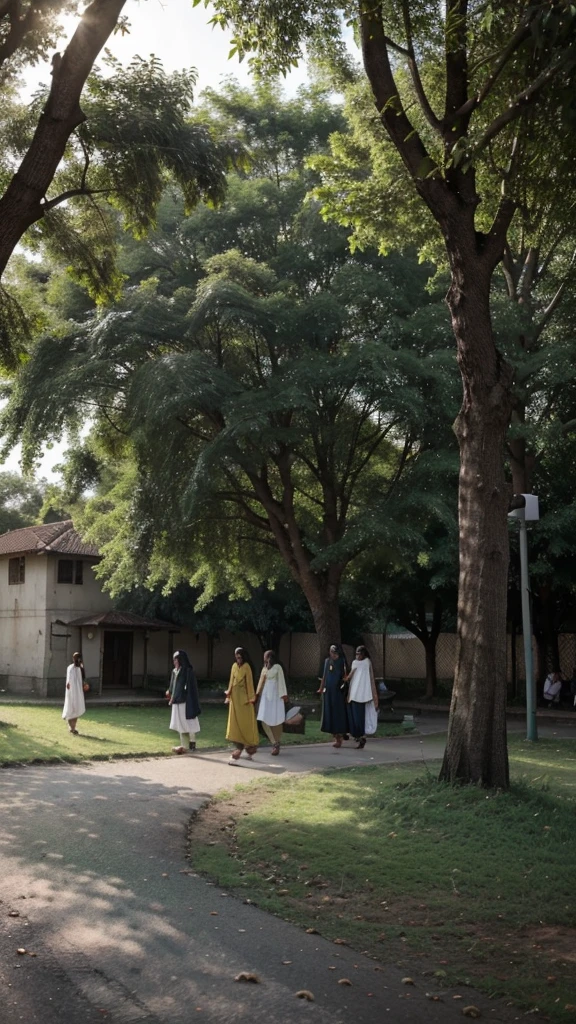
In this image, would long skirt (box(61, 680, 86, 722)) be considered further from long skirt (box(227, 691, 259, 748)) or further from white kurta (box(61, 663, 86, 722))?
long skirt (box(227, 691, 259, 748))

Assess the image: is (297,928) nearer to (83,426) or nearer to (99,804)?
(99,804)

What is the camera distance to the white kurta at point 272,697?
17.7 metres

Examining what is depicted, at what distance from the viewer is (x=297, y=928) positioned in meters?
6.73

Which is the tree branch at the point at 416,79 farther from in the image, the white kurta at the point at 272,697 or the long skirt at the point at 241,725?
the white kurta at the point at 272,697

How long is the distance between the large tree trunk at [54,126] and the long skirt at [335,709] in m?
12.3

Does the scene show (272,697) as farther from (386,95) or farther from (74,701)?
(386,95)

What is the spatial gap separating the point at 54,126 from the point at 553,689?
2567cm

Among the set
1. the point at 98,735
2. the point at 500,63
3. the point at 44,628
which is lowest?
the point at 98,735

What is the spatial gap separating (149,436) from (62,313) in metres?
5.17

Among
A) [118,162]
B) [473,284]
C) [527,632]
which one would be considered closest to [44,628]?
[527,632]

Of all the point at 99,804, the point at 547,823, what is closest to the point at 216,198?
the point at 99,804

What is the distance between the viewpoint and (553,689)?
98.9 feet

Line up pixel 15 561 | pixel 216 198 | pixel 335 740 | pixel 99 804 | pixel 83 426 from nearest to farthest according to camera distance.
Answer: pixel 99 804 < pixel 216 198 < pixel 335 740 < pixel 83 426 < pixel 15 561

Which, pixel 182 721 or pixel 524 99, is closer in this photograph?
pixel 524 99
